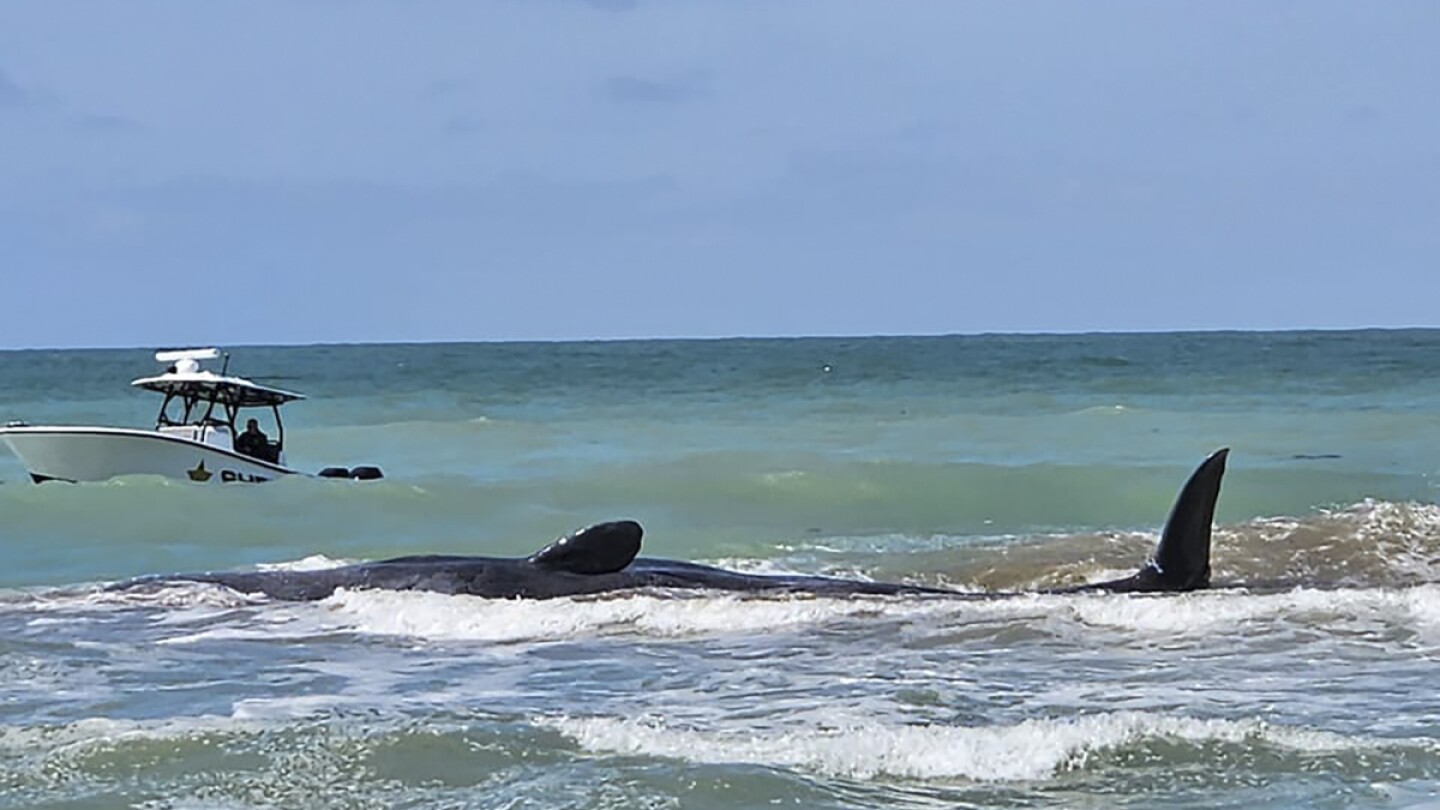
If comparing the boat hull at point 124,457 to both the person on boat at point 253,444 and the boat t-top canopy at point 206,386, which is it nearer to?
the person on boat at point 253,444

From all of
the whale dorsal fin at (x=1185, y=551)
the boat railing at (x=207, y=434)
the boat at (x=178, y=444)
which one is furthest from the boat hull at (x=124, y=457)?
the whale dorsal fin at (x=1185, y=551)

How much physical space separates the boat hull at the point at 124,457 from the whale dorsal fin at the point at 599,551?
13.3m

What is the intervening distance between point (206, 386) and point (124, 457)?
5.33ft

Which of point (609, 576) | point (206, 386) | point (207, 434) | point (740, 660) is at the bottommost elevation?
point (740, 660)

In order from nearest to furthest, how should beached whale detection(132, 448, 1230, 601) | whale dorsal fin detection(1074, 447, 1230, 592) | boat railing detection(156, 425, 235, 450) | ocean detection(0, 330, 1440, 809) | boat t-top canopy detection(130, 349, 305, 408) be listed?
1. ocean detection(0, 330, 1440, 809)
2. beached whale detection(132, 448, 1230, 601)
3. whale dorsal fin detection(1074, 447, 1230, 592)
4. boat t-top canopy detection(130, 349, 305, 408)
5. boat railing detection(156, 425, 235, 450)

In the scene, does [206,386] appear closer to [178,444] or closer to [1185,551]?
[178,444]

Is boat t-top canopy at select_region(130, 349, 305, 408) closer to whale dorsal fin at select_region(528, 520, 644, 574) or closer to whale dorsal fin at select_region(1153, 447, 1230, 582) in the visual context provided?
whale dorsal fin at select_region(528, 520, 644, 574)

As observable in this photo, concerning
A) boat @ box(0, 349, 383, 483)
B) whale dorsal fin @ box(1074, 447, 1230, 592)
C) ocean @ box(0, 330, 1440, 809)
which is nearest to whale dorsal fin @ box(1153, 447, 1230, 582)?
whale dorsal fin @ box(1074, 447, 1230, 592)

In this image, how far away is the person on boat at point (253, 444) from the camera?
85.5 ft

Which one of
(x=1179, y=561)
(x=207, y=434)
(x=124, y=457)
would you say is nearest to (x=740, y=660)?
(x=1179, y=561)

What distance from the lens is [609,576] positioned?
12984 millimetres

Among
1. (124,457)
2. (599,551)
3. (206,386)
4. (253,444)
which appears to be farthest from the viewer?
(253,444)

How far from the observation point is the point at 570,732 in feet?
28.1

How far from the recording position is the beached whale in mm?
12758
